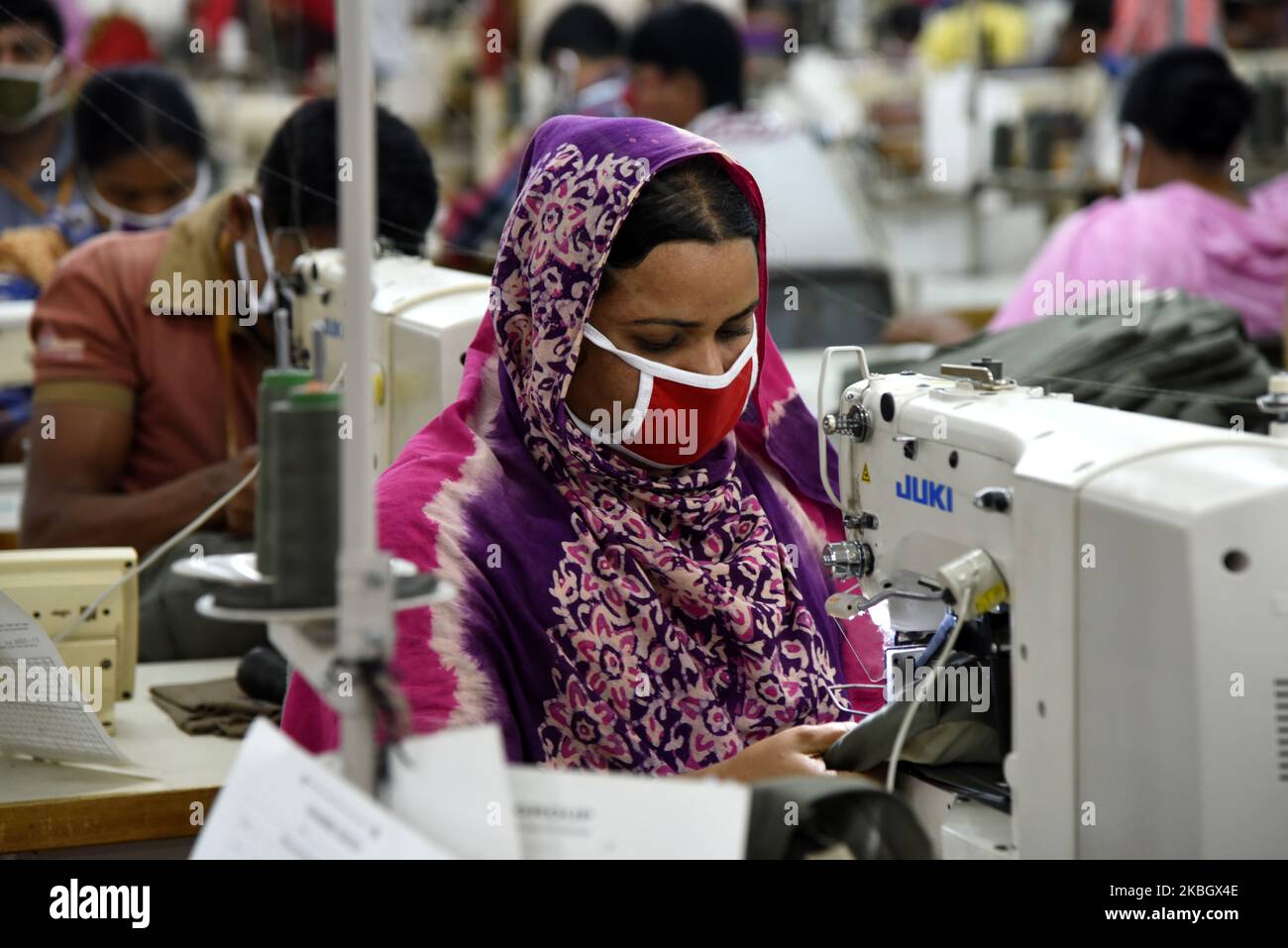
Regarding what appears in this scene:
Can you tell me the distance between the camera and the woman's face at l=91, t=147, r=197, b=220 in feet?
9.77

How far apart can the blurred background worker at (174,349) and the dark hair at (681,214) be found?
2.77 ft

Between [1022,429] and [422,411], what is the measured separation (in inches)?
36.1

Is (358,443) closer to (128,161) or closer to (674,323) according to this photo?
(674,323)

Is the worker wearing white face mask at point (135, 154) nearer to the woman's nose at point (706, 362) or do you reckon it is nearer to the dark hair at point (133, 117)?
the dark hair at point (133, 117)

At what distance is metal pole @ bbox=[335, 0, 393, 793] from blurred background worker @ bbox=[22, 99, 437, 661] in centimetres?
145

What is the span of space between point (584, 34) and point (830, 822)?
19.1 feet

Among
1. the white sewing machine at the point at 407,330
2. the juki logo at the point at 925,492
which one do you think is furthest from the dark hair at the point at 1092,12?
the juki logo at the point at 925,492

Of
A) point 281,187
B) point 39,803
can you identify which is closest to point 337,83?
point 39,803

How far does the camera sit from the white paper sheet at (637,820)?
0.94 m

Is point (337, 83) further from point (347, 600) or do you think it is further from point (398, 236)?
point (398, 236)

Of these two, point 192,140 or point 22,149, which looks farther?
point 22,149

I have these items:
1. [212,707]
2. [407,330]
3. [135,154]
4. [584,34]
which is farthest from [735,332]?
[584,34]
